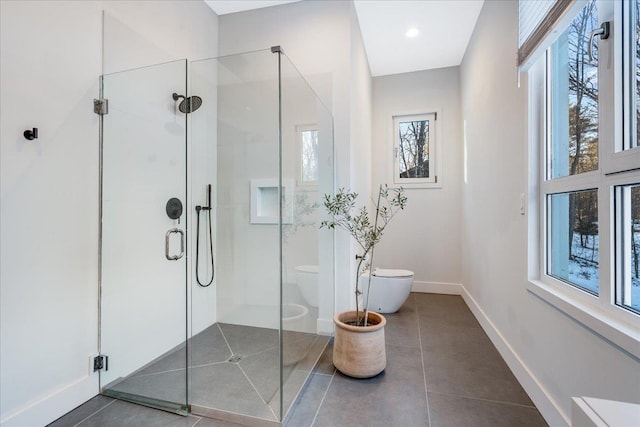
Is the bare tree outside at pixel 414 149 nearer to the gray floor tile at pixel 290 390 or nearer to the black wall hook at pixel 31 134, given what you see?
the gray floor tile at pixel 290 390

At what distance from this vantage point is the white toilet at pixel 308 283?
2223 mm

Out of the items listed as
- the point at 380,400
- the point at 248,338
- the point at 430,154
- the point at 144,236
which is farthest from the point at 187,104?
the point at 430,154

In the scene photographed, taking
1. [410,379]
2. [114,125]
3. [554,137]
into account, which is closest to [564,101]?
[554,137]

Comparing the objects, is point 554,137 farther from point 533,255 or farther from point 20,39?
point 20,39

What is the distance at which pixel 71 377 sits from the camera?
164cm

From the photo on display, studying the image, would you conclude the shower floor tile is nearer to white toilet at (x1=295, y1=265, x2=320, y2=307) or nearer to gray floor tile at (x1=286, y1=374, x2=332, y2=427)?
gray floor tile at (x1=286, y1=374, x2=332, y2=427)

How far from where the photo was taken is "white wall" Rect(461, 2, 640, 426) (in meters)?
1.24

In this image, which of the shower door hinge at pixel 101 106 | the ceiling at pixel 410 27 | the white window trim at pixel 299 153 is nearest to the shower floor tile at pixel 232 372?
the white window trim at pixel 299 153

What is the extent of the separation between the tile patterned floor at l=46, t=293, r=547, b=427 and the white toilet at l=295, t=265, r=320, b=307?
42 centimetres

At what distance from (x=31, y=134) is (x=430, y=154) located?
3826 mm

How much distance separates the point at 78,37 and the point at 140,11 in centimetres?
55

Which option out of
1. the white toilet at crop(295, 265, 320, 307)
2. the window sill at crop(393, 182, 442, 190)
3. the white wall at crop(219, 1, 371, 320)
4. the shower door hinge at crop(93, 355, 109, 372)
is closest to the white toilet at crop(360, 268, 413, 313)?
the white wall at crop(219, 1, 371, 320)

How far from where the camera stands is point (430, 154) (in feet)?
13.2

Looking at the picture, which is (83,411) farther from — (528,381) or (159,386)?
(528,381)
